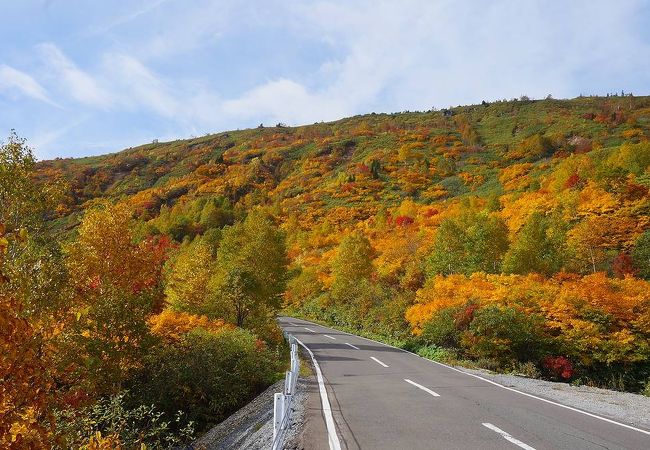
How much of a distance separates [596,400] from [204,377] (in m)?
12.7

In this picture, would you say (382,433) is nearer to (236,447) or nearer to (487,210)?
(236,447)

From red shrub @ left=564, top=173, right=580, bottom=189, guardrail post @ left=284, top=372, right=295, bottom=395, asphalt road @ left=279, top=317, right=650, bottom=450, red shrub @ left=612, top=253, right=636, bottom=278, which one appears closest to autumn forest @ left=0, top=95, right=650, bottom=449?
Result: red shrub @ left=612, top=253, right=636, bottom=278

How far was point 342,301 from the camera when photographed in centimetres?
4416

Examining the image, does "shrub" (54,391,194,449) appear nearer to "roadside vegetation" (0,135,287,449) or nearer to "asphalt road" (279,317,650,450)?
"roadside vegetation" (0,135,287,449)

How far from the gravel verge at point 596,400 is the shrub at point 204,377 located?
29.8ft

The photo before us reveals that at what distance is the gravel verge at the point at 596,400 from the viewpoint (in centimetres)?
927

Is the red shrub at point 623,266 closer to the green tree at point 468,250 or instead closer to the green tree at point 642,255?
the green tree at point 642,255

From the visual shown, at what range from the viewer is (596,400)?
11477mm

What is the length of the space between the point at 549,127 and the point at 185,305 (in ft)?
379

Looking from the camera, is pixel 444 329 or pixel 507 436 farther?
pixel 444 329

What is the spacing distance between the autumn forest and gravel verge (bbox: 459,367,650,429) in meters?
4.94

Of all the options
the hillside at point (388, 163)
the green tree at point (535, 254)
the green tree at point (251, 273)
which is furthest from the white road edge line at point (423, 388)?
the hillside at point (388, 163)

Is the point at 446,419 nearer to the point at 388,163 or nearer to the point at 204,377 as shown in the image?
the point at 204,377

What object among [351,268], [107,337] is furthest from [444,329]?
[351,268]
